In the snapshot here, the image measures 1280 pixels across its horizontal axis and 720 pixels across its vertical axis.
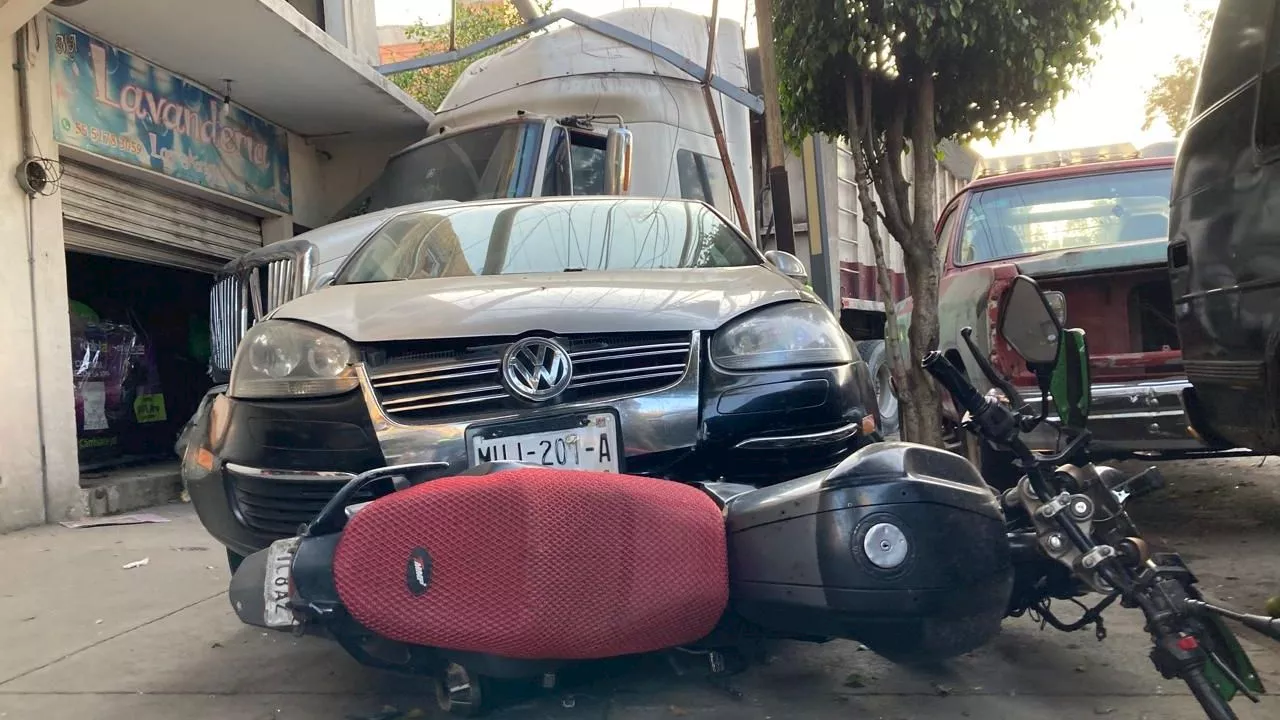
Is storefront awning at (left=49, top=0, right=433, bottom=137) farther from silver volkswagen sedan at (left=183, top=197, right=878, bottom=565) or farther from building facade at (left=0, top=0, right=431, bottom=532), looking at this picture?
silver volkswagen sedan at (left=183, top=197, right=878, bottom=565)

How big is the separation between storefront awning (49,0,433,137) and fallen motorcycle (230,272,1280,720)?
5938 millimetres

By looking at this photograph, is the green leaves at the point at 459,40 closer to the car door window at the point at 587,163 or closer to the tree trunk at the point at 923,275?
the car door window at the point at 587,163

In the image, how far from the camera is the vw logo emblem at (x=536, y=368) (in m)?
2.42

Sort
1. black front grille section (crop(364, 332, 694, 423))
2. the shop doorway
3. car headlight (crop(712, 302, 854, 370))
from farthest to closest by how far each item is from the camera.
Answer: the shop doorway, car headlight (crop(712, 302, 854, 370)), black front grille section (crop(364, 332, 694, 423))

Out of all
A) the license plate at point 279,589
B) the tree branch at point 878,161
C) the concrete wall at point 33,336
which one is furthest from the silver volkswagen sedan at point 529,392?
the concrete wall at point 33,336

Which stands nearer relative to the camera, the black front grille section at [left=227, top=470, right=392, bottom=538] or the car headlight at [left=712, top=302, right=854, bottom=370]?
the black front grille section at [left=227, top=470, right=392, bottom=538]

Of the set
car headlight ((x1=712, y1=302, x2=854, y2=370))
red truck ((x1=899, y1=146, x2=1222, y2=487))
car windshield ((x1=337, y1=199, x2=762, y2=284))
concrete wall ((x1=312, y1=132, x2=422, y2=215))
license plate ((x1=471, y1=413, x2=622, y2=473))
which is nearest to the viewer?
license plate ((x1=471, y1=413, x2=622, y2=473))

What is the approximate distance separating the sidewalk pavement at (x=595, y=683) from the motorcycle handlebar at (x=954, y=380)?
2.71 feet

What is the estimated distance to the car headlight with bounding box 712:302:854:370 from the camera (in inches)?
101

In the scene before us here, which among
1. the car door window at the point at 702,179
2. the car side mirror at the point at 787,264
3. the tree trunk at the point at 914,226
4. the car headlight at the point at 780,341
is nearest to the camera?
the car headlight at the point at 780,341

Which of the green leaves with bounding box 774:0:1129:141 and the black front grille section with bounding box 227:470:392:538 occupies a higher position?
the green leaves with bounding box 774:0:1129:141

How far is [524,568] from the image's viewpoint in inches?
70.8

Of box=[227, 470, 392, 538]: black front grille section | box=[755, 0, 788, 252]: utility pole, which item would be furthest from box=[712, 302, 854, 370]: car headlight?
box=[755, 0, 788, 252]: utility pole

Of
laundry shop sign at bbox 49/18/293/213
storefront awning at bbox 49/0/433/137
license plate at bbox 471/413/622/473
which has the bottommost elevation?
license plate at bbox 471/413/622/473
